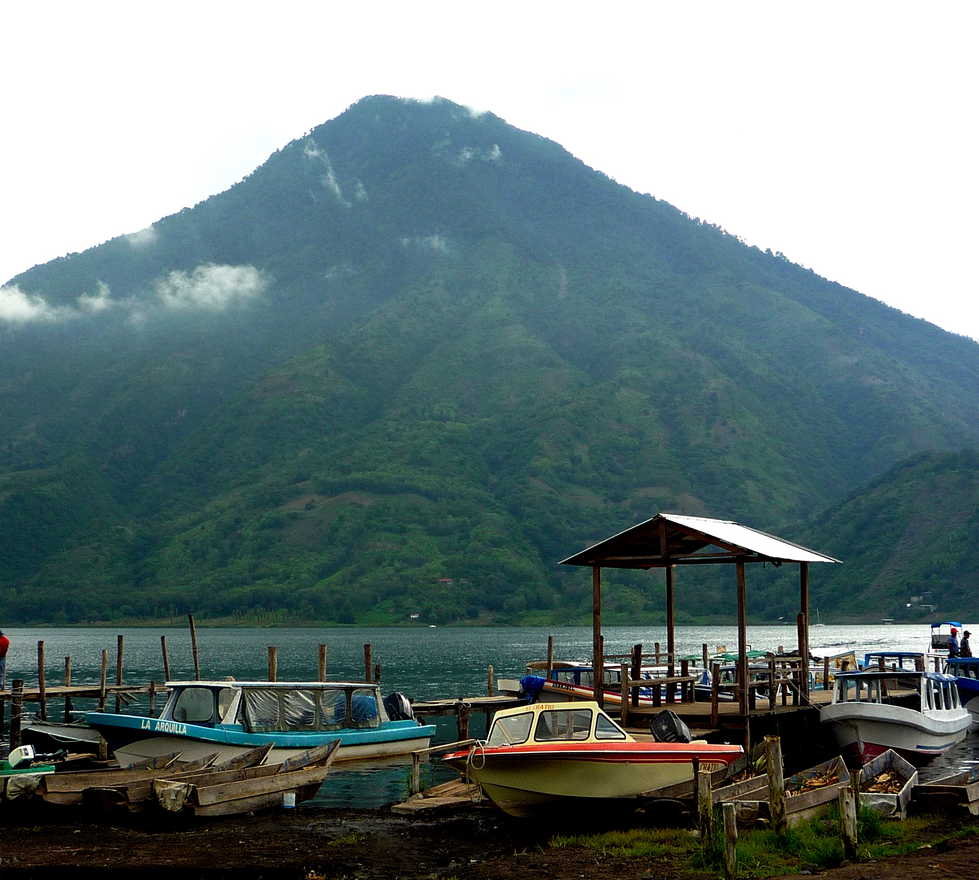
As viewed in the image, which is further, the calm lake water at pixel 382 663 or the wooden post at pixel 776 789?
the calm lake water at pixel 382 663

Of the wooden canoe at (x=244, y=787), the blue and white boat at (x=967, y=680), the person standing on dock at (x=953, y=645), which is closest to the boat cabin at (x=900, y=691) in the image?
the blue and white boat at (x=967, y=680)

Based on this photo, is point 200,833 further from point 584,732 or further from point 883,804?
point 883,804

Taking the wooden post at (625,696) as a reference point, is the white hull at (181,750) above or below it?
below

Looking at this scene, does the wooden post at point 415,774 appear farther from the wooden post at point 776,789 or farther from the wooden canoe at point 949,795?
the wooden canoe at point 949,795

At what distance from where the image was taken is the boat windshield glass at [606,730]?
24.0 m

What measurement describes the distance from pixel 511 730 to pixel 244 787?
6087 millimetres

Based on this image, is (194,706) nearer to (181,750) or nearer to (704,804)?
(181,750)

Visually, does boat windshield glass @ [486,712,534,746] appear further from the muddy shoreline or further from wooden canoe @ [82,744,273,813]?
wooden canoe @ [82,744,273,813]

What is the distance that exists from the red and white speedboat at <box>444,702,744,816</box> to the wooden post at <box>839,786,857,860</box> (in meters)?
4.58

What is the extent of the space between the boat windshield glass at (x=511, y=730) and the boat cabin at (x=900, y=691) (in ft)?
42.0

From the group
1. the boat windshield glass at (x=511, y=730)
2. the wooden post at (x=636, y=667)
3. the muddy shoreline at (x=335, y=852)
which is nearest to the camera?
the muddy shoreline at (x=335, y=852)

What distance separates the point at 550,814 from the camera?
24109 millimetres

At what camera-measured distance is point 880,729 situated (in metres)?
33.1

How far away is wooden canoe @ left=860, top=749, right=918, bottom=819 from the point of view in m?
22.7
